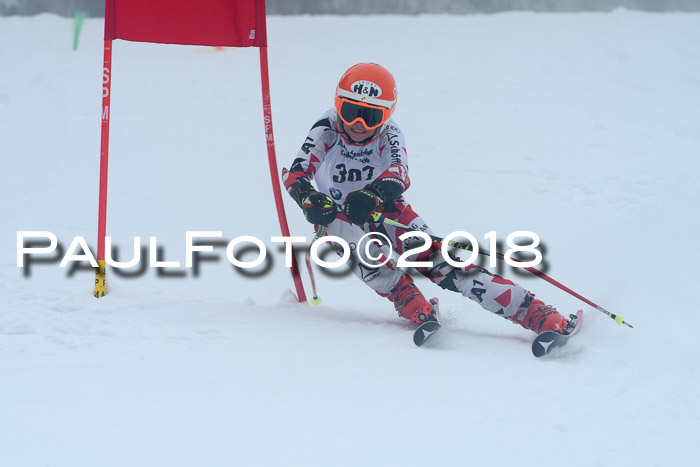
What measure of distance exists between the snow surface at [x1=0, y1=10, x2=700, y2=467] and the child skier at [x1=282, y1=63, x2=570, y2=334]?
189mm

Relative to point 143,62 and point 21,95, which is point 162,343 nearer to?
point 21,95

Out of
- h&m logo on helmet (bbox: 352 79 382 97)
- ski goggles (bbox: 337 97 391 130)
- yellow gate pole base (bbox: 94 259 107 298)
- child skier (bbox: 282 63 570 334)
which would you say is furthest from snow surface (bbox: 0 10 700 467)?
h&m logo on helmet (bbox: 352 79 382 97)

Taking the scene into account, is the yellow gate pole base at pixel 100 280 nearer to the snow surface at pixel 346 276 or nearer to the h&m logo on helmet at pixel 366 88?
the snow surface at pixel 346 276

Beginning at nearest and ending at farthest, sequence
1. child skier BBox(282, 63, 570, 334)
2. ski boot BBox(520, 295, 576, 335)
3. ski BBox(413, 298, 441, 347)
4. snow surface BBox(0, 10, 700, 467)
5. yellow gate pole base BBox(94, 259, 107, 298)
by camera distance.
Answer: snow surface BBox(0, 10, 700, 467) → ski BBox(413, 298, 441, 347) → ski boot BBox(520, 295, 576, 335) → child skier BBox(282, 63, 570, 334) → yellow gate pole base BBox(94, 259, 107, 298)

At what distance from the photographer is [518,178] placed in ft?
22.5

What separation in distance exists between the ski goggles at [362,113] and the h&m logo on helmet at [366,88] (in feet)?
0.17

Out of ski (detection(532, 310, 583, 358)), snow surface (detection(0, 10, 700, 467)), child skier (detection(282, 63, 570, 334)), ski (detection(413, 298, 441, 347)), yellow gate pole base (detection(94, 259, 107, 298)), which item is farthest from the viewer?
yellow gate pole base (detection(94, 259, 107, 298))

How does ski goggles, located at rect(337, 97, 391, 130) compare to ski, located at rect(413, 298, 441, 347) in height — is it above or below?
above

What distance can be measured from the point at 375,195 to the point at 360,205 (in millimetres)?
109

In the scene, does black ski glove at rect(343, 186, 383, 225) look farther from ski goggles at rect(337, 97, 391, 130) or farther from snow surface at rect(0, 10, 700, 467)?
snow surface at rect(0, 10, 700, 467)

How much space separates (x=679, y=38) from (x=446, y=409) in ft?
39.7

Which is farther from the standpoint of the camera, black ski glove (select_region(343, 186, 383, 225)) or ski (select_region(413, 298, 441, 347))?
black ski glove (select_region(343, 186, 383, 225))

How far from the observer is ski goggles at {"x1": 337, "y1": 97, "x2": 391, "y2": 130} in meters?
3.64

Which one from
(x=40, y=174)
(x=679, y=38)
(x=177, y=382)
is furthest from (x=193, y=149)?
(x=679, y=38)
